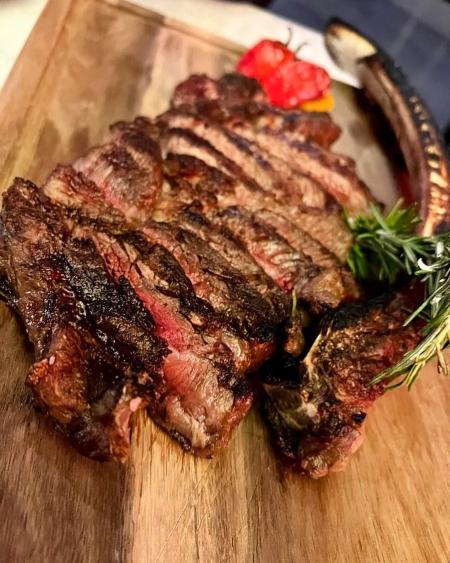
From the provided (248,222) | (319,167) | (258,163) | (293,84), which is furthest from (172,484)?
(293,84)

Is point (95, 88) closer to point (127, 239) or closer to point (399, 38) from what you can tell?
point (127, 239)

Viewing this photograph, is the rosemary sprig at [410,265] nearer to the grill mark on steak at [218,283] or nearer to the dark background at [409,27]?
the grill mark on steak at [218,283]

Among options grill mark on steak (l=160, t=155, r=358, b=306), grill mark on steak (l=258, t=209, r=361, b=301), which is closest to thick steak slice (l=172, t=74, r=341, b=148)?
grill mark on steak (l=160, t=155, r=358, b=306)

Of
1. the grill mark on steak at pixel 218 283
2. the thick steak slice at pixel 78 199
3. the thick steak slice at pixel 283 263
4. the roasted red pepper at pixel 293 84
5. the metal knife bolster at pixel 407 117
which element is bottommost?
the thick steak slice at pixel 78 199

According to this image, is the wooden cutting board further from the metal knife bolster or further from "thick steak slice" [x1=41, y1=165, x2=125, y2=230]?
the metal knife bolster

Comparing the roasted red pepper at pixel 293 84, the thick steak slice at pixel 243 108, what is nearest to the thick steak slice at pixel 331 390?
the thick steak slice at pixel 243 108

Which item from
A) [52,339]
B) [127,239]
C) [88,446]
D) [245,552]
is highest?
[127,239]

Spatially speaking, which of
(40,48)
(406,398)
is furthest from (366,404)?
(40,48)

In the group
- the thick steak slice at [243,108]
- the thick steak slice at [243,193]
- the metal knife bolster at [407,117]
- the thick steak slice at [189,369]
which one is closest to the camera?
the thick steak slice at [189,369]
